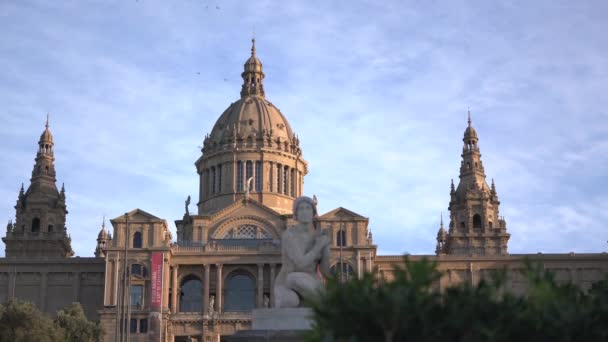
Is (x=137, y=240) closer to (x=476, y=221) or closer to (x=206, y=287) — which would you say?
(x=206, y=287)

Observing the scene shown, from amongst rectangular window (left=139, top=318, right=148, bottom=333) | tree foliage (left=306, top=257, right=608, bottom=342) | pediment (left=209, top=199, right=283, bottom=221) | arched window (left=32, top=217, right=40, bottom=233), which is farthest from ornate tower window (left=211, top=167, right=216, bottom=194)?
tree foliage (left=306, top=257, right=608, bottom=342)

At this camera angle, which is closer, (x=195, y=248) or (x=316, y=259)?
(x=316, y=259)

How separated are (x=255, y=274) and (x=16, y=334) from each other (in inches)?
1366

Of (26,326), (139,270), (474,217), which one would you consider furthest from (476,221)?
(26,326)

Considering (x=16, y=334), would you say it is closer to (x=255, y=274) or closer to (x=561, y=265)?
(x=255, y=274)

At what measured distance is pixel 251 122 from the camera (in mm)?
112312

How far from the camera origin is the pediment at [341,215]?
96500 mm

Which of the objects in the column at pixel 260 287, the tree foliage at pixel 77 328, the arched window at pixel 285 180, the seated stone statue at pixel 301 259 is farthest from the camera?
the arched window at pixel 285 180

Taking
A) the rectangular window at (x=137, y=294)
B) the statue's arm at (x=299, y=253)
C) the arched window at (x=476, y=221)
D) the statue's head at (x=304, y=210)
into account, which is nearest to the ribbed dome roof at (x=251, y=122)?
the arched window at (x=476, y=221)

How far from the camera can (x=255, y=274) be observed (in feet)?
314

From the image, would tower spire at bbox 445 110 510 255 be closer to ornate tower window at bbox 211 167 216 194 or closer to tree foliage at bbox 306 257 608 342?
ornate tower window at bbox 211 167 216 194

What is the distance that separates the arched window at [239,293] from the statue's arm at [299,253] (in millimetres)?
69496

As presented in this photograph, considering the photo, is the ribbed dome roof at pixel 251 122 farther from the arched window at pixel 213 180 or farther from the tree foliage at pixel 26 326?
the tree foliage at pixel 26 326

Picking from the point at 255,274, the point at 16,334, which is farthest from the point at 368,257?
the point at 16,334
